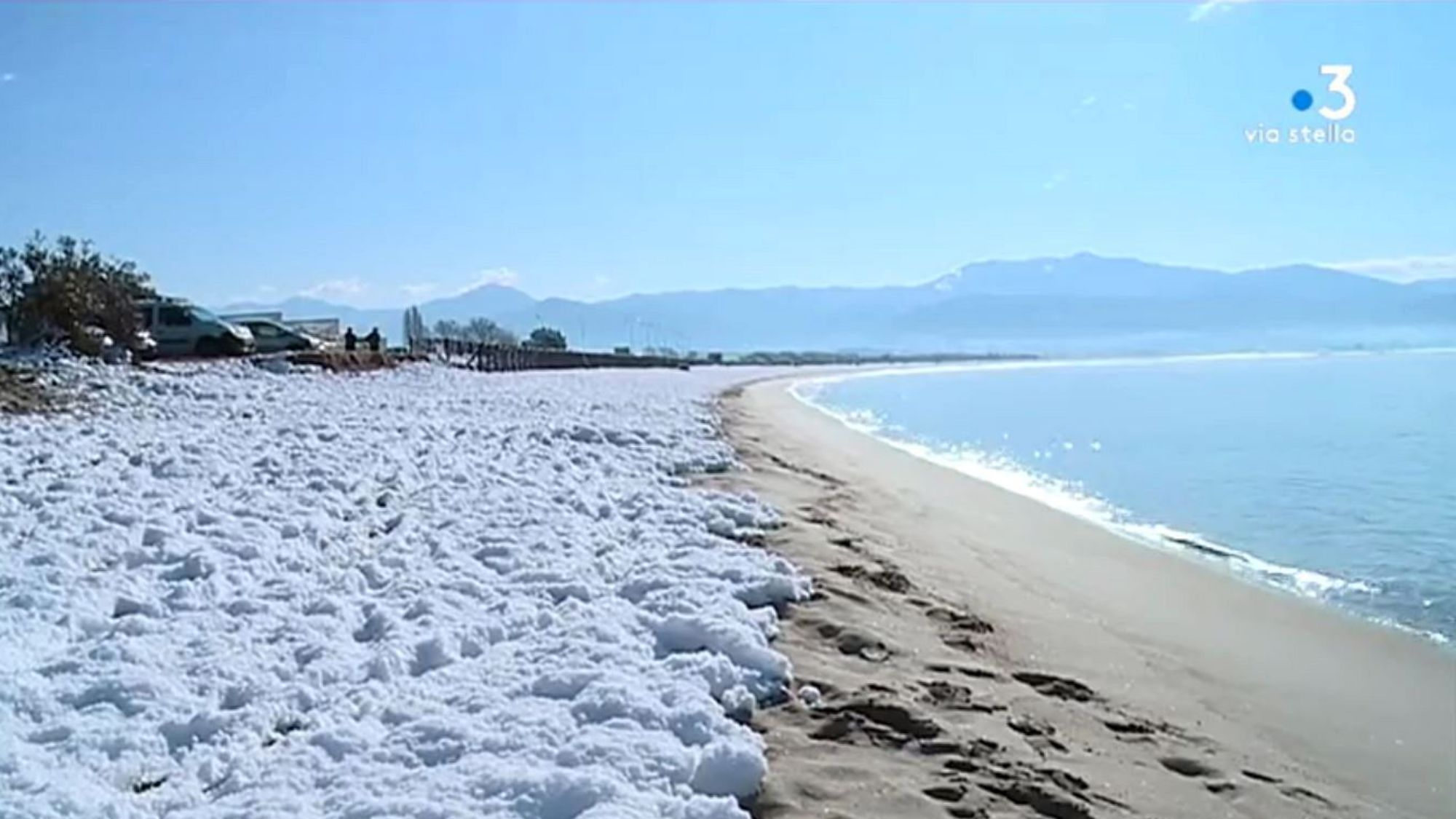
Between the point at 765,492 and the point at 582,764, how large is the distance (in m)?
7.31

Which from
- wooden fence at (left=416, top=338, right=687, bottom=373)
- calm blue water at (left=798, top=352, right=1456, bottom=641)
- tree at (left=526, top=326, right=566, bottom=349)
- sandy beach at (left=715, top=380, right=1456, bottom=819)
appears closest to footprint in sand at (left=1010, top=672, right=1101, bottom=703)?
sandy beach at (left=715, top=380, right=1456, bottom=819)

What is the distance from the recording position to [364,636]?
5336 millimetres

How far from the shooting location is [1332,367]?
258 ft

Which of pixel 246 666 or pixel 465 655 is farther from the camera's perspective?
pixel 465 655

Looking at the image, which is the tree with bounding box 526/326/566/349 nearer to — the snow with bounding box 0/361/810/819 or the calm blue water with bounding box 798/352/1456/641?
the calm blue water with bounding box 798/352/1456/641

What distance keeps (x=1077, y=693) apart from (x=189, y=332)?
2783 centimetres

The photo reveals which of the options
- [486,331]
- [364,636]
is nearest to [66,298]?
[364,636]

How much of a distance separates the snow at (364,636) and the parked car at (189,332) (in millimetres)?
18926

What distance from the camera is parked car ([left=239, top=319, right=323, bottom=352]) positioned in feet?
99.5

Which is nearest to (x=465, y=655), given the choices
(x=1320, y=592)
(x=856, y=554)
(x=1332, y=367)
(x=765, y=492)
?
(x=856, y=554)

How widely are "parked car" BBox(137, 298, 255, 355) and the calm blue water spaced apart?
661 inches

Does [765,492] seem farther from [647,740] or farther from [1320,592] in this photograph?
[647,740]

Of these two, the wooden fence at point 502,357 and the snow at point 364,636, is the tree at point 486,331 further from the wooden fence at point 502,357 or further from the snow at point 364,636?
the snow at point 364,636

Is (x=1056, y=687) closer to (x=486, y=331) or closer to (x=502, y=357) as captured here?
(x=502, y=357)
